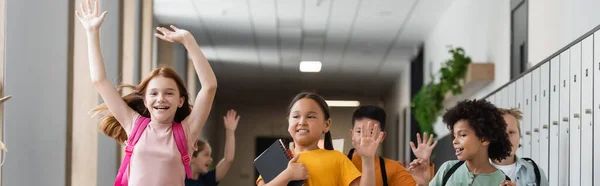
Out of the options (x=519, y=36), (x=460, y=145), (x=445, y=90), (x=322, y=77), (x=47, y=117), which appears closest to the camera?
(x=460, y=145)

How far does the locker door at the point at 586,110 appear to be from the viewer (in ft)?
19.2

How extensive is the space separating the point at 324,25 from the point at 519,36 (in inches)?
201

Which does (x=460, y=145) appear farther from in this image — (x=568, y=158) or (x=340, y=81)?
(x=340, y=81)

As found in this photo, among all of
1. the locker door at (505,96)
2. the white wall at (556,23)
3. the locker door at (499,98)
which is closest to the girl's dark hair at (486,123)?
the white wall at (556,23)

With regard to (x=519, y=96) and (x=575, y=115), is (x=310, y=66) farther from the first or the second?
(x=575, y=115)

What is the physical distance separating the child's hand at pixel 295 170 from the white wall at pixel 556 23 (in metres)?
2.60

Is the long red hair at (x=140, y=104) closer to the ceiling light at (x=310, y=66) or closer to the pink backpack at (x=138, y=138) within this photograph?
the pink backpack at (x=138, y=138)

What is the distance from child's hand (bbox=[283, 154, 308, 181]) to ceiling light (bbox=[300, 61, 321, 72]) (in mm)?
13456

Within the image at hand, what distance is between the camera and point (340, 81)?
797 inches

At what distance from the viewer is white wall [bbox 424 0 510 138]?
9.51 m

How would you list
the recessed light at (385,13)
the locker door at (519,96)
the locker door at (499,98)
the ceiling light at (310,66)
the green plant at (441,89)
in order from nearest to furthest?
the locker door at (519,96), the locker door at (499,98), the green plant at (441,89), the recessed light at (385,13), the ceiling light at (310,66)

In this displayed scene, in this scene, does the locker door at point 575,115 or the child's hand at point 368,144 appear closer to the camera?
the child's hand at point 368,144

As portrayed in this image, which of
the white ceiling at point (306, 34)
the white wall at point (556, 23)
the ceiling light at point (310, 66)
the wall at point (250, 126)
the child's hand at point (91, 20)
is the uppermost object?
the white ceiling at point (306, 34)

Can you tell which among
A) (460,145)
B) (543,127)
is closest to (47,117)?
(460,145)
